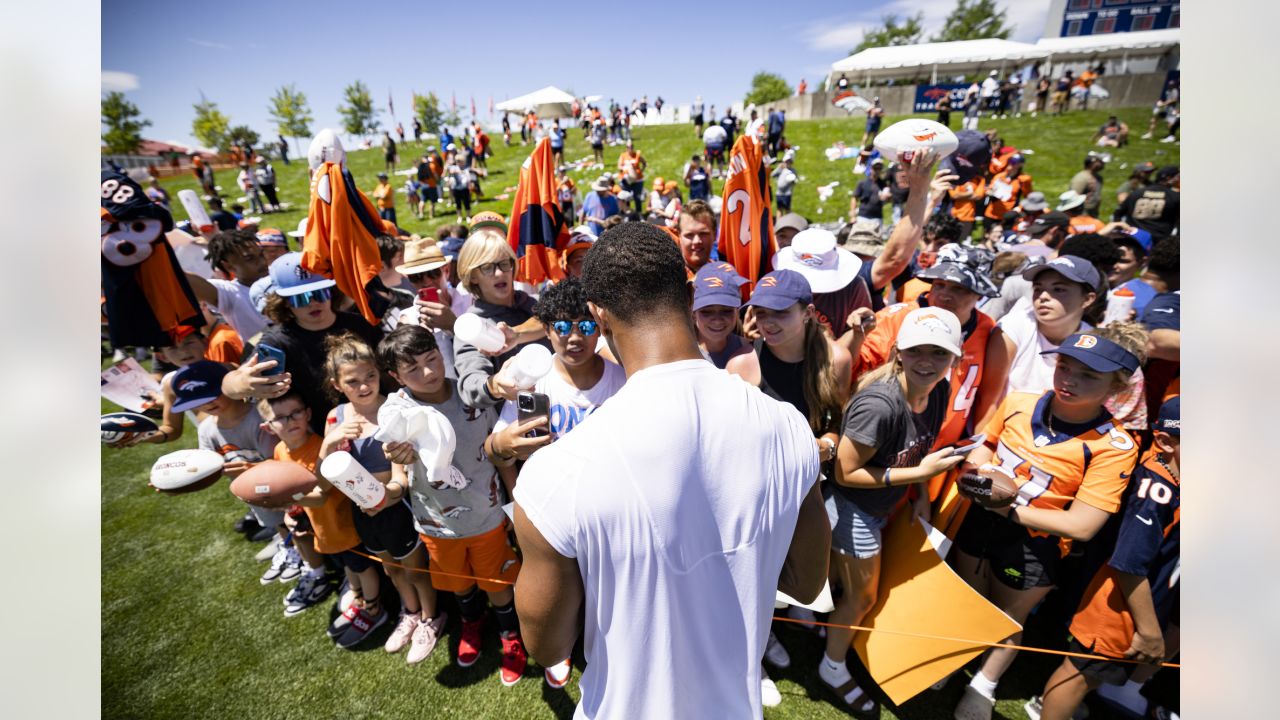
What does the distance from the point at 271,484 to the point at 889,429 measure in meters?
3.16

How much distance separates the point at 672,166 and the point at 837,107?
39.4ft

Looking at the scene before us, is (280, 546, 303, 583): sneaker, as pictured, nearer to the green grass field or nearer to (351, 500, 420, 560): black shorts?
the green grass field

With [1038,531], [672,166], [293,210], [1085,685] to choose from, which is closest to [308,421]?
[1038,531]

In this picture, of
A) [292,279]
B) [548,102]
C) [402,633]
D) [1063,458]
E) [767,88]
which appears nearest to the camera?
[1063,458]

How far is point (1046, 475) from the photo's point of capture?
2377 millimetres

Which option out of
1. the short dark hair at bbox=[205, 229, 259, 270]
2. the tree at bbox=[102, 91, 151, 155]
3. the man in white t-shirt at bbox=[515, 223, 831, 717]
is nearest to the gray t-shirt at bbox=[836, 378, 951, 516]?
the man in white t-shirt at bbox=[515, 223, 831, 717]

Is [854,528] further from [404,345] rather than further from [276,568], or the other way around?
[276,568]

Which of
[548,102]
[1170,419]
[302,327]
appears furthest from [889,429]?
[548,102]

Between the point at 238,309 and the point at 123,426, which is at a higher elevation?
the point at 238,309

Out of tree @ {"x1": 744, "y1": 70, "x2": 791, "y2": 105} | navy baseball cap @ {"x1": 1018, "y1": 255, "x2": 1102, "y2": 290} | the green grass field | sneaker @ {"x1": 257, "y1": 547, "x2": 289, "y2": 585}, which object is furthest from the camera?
tree @ {"x1": 744, "y1": 70, "x2": 791, "y2": 105}

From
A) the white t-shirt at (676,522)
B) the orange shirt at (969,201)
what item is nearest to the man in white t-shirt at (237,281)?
the white t-shirt at (676,522)

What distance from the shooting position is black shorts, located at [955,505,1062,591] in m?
2.59

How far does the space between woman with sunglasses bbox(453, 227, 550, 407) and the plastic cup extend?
106 mm
